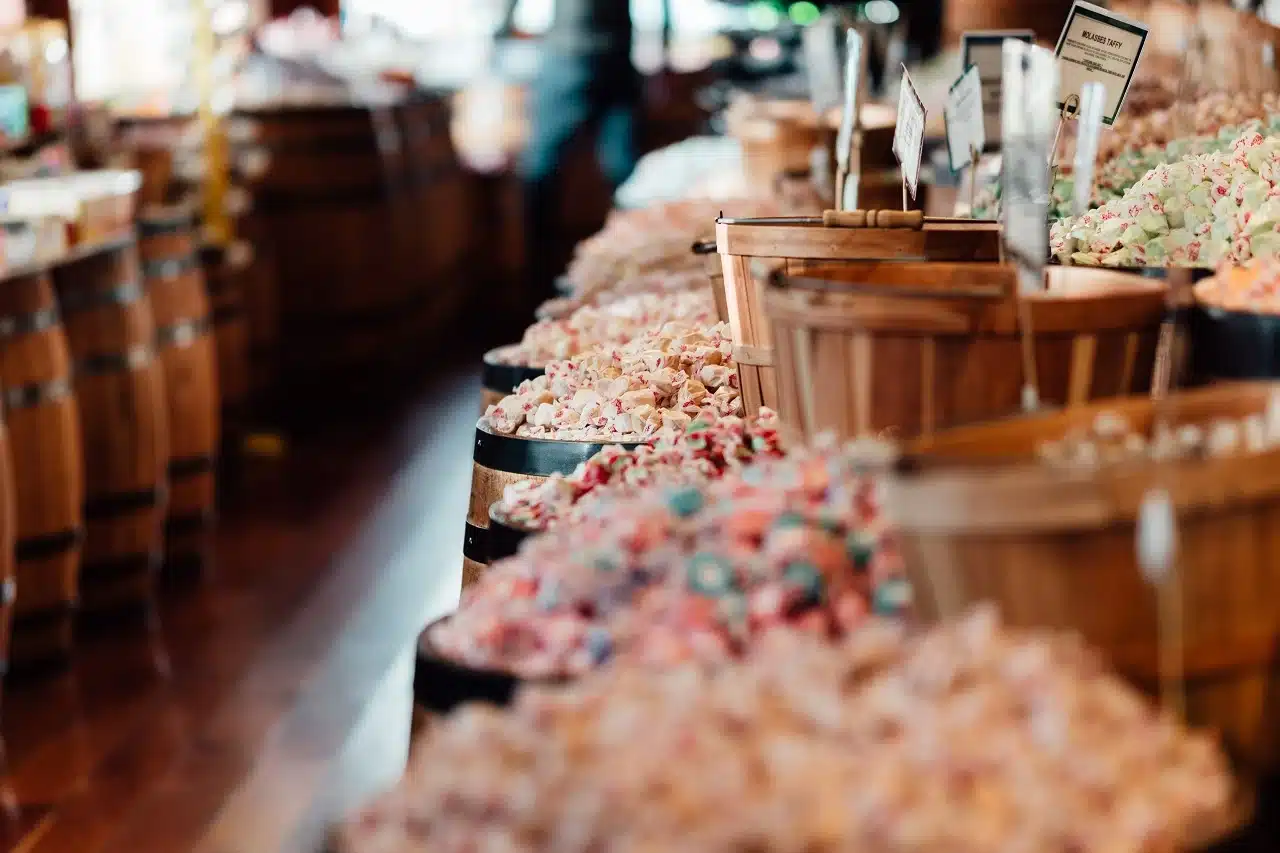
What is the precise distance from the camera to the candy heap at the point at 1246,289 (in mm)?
1294

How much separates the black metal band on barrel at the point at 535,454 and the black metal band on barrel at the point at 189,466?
151 inches

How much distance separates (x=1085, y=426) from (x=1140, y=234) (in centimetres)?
77

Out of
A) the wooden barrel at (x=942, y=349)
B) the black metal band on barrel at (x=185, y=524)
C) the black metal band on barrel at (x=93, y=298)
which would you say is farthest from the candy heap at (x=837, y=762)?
the black metal band on barrel at (x=185, y=524)

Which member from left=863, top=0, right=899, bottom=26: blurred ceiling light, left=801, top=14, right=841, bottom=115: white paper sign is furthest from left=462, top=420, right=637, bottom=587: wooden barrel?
left=863, top=0, right=899, bottom=26: blurred ceiling light

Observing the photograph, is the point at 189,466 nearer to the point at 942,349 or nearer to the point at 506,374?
the point at 506,374

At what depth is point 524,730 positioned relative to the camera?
96 cm

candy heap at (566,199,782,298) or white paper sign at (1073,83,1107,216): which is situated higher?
white paper sign at (1073,83,1107,216)

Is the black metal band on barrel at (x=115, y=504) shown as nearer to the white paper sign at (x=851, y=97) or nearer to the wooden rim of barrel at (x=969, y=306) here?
the white paper sign at (x=851, y=97)

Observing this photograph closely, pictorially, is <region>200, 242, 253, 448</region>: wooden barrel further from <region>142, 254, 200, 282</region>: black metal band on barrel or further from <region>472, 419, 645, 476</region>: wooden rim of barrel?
<region>472, 419, 645, 476</region>: wooden rim of barrel

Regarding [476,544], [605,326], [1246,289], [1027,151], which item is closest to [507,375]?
[605,326]

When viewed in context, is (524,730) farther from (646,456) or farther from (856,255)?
(856,255)

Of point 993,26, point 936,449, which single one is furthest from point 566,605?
point 993,26

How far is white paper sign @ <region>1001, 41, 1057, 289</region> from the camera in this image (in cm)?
133

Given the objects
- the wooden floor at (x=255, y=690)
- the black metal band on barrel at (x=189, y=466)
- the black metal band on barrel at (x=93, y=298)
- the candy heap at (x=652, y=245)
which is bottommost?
the wooden floor at (x=255, y=690)
